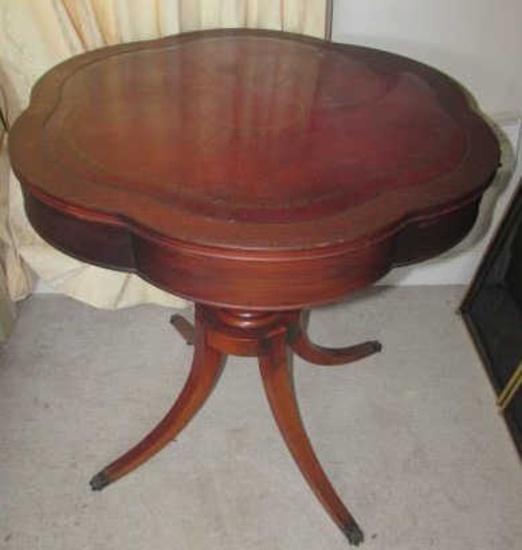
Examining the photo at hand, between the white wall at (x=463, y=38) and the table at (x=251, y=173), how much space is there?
0.77ft

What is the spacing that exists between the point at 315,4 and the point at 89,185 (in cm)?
70

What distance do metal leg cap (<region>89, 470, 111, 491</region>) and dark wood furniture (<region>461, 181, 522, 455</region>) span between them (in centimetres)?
90

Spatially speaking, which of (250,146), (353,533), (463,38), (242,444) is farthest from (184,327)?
(463,38)

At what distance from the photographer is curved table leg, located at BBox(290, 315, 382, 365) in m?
1.30

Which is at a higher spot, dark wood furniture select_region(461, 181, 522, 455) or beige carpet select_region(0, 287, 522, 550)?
dark wood furniture select_region(461, 181, 522, 455)

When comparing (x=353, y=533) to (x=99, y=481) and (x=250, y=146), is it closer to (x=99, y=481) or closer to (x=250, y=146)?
(x=99, y=481)

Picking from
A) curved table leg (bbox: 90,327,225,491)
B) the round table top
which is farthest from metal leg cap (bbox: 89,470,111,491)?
the round table top

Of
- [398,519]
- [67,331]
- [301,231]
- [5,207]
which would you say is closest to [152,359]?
[67,331]

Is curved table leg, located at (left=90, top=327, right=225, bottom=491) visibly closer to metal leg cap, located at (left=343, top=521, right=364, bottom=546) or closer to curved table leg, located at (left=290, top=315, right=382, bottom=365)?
curved table leg, located at (left=290, top=315, right=382, bottom=365)

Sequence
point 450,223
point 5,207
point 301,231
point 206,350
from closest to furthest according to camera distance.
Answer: point 301,231
point 450,223
point 206,350
point 5,207

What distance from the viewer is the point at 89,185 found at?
2.21 ft

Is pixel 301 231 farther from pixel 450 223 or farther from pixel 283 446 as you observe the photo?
pixel 283 446

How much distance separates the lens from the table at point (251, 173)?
2.09 feet

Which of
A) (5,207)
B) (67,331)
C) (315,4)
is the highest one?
(315,4)
